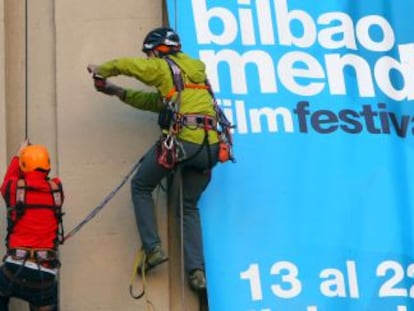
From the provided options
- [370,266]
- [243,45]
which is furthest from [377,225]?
[243,45]

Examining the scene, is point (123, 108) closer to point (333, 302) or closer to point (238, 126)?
point (238, 126)

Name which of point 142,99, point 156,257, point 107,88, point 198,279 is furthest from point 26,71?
point 198,279

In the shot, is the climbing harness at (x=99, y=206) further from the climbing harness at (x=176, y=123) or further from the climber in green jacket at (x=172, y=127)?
the climbing harness at (x=176, y=123)

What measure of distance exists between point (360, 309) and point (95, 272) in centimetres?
198

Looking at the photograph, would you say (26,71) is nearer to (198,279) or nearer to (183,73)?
(183,73)

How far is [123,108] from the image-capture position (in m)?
9.80

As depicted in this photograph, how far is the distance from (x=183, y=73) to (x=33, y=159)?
1.24 metres

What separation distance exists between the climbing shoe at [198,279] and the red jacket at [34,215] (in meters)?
1.05

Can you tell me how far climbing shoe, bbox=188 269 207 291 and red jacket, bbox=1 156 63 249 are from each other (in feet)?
3.45

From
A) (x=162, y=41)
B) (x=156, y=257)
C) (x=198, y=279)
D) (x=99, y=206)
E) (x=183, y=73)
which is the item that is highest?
(x=162, y=41)

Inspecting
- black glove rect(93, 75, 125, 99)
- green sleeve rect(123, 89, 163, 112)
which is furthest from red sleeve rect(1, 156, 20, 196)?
green sleeve rect(123, 89, 163, 112)

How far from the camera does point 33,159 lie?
29.5ft

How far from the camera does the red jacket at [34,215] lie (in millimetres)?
8906

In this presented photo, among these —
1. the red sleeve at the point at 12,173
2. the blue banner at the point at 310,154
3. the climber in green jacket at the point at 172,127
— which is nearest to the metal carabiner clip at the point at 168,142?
the climber in green jacket at the point at 172,127
